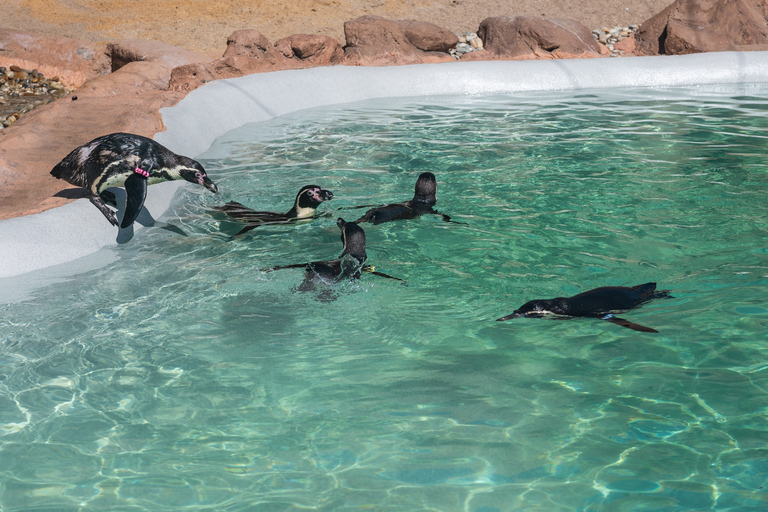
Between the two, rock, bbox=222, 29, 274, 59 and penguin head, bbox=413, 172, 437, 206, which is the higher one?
rock, bbox=222, 29, 274, 59

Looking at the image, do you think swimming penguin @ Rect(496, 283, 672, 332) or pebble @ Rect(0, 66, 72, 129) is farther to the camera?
pebble @ Rect(0, 66, 72, 129)

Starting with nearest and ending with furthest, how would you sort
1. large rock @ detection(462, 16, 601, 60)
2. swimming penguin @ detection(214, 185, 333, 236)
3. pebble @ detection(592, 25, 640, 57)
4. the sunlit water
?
the sunlit water, swimming penguin @ detection(214, 185, 333, 236), large rock @ detection(462, 16, 601, 60), pebble @ detection(592, 25, 640, 57)

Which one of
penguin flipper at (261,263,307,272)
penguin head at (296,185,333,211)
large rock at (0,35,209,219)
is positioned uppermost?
large rock at (0,35,209,219)

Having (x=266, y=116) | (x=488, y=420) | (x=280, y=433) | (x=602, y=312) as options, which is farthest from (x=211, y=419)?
(x=266, y=116)

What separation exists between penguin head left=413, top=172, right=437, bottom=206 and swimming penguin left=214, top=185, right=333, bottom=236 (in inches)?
30.3

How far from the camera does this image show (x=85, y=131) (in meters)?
7.66

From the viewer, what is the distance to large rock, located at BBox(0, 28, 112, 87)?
49.2 feet

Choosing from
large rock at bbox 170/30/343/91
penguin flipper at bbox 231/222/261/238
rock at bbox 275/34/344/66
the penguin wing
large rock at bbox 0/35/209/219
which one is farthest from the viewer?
rock at bbox 275/34/344/66

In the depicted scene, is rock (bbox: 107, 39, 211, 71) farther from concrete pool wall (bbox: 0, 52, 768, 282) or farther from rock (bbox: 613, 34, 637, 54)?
rock (bbox: 613, 34, 637, 54)

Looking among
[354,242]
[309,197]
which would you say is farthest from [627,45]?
[354,242]

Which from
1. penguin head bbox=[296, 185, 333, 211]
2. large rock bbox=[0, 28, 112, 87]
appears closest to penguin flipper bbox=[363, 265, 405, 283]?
penguin head bbox=[296, 185, 333, 211]

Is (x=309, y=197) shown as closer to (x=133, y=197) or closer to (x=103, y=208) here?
(x=133, y=197)

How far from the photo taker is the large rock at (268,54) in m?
12.0

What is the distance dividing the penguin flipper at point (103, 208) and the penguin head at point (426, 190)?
2.48m
